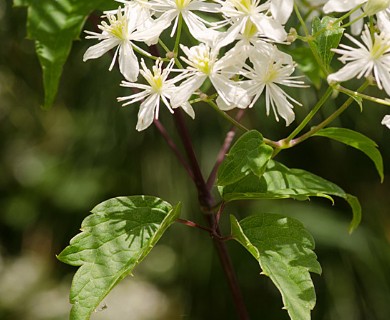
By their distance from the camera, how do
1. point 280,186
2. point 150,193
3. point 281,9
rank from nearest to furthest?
point 281,9, point 280,186, point 150,193

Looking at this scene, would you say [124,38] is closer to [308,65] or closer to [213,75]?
[213,75]

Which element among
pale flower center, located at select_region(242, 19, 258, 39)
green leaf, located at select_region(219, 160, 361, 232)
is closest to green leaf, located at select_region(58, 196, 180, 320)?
green leaf, located at select_region(219, 160, 361, 232)

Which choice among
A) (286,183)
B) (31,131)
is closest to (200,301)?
(31,131)

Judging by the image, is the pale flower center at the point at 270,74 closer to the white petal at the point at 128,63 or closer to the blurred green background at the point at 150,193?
the white petal at the point at 128,63

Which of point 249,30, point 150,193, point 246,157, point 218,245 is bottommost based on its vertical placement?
point 150,193

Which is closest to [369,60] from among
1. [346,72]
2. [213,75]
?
[346,72]
